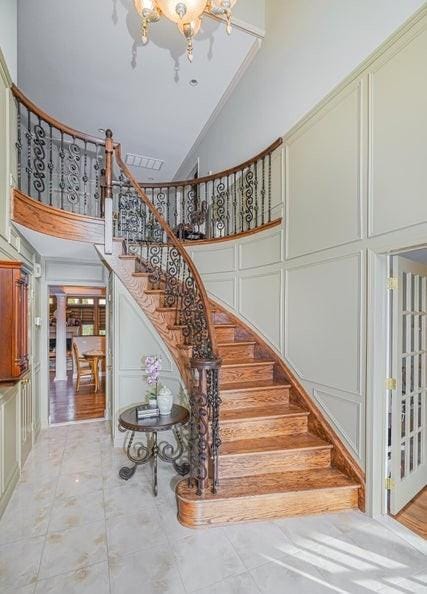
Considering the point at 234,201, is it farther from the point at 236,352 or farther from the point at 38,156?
the point at 38,156

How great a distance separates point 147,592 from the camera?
183cm

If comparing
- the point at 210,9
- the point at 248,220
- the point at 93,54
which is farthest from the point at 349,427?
the point at 93,54

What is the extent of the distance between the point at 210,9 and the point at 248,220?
93.6 inches

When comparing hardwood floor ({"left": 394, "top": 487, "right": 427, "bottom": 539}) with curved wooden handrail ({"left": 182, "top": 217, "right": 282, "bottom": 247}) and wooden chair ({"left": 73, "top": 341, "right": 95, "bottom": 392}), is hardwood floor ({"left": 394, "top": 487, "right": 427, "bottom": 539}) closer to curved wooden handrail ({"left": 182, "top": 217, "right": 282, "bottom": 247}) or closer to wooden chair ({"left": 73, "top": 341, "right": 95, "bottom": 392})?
curved wooden handrail ({"left": 182, "top": 217, "right": 282, "bottom": 247})

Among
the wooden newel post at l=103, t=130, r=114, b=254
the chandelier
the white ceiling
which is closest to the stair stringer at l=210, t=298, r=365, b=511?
the wooden newel post at l=103, t=130, r=114, b=254

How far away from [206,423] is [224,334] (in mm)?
1799

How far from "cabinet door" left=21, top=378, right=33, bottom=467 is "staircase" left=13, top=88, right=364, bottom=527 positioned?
5.26ft

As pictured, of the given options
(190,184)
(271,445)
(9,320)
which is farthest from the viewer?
(190,184)

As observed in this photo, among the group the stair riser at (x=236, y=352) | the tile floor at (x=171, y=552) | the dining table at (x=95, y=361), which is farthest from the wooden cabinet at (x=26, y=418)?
the dining table at (x=95, y=361)

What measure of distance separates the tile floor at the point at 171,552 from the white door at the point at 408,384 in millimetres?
540

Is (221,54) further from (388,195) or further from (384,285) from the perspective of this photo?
(384,285)

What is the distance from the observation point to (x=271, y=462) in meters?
2.79

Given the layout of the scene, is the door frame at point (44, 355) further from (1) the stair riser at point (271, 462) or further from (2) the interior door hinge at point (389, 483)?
(2) the interior door hinge at point (389, 483)

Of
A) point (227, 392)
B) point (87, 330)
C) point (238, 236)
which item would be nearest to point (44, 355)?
point (227, 392)
